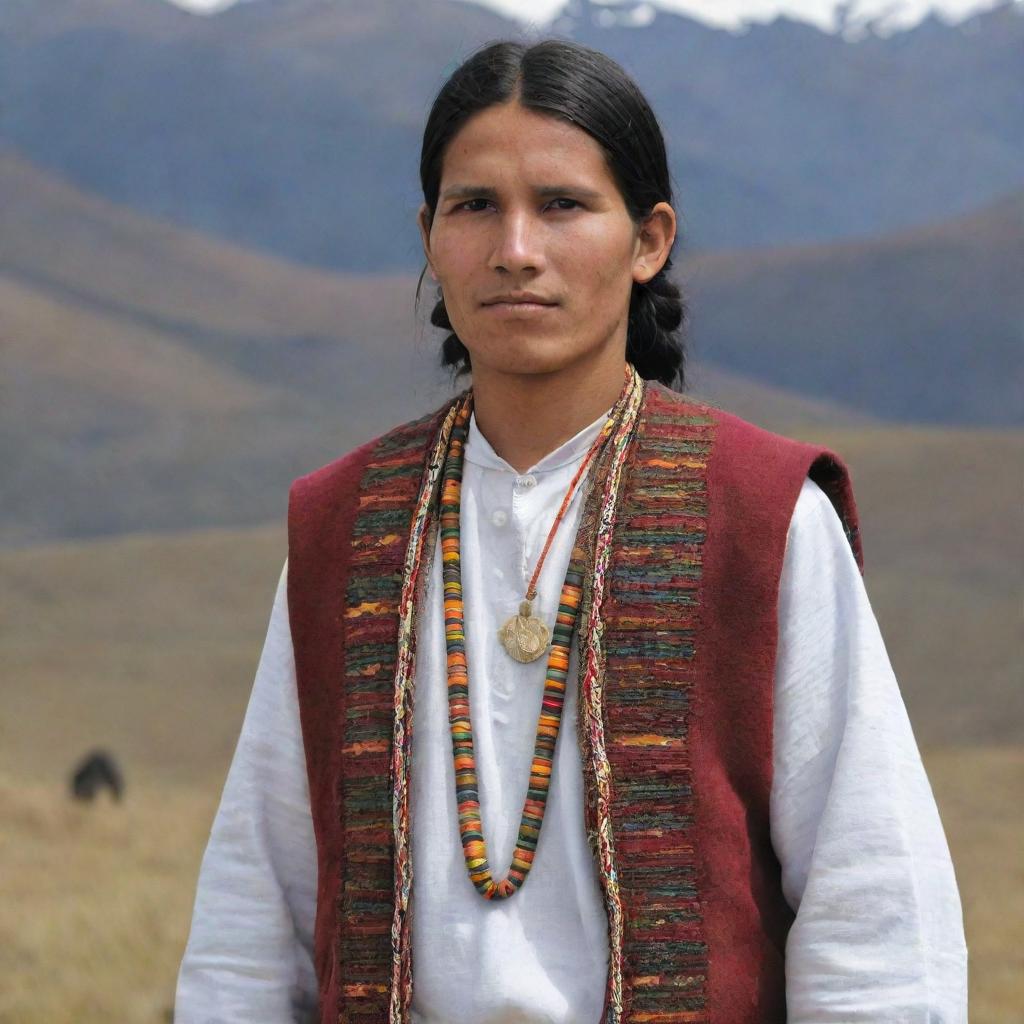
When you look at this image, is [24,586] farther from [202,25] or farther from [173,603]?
[202,25]

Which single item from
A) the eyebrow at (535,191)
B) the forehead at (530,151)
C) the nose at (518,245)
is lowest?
the nose at (518,245)

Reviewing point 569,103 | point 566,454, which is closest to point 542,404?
point 566,454

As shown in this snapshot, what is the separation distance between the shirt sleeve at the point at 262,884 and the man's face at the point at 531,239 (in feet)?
1.24

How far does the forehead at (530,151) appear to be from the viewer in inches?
70.8

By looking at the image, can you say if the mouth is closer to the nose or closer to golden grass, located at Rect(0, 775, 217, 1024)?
the nose

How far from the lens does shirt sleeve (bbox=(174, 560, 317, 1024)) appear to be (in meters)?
1.87

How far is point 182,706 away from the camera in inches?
710

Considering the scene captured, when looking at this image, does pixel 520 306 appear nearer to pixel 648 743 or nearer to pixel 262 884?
pixel 648 743

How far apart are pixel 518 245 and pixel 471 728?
485mm

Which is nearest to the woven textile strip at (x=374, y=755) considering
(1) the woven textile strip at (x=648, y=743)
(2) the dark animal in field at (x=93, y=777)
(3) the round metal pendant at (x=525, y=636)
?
(3) the round metal pendant at (x=525, y=636)

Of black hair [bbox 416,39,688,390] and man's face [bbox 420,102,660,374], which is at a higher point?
black hair [bbox 416,39,688,390]

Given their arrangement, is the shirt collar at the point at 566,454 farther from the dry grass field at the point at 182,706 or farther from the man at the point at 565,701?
the dry grass field at the point at 182,706

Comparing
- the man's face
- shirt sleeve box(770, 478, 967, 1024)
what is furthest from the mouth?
shirt sleeve box(770, 478, 967, 1024)

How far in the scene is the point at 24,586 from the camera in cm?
2430
